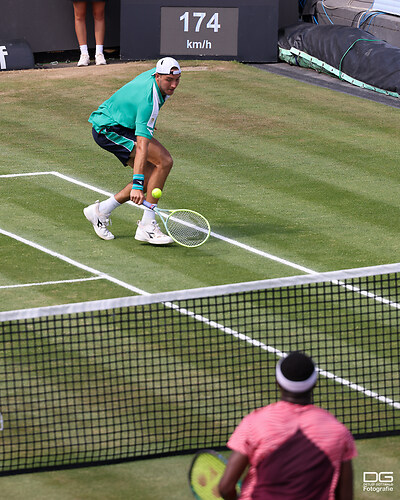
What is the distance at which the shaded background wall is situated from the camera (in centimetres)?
2311

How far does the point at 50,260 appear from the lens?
1241 cm

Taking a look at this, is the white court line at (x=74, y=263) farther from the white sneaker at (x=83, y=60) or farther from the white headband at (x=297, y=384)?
the white sneaker at (x=83, y=60)

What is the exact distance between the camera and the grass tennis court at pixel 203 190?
11.5 metres

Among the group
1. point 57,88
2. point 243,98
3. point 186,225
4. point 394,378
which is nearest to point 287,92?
point 243,98

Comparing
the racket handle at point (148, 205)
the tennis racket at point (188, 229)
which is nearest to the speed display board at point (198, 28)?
the tennis racket at point (188, 229)

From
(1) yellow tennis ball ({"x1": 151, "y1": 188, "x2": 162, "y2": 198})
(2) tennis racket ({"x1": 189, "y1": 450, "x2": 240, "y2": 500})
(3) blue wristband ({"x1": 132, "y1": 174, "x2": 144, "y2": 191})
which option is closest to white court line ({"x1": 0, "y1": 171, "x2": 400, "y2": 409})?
(3) blue wristband ({"x1": 132, "y1": 174, "x2": 144, "y2": 191})

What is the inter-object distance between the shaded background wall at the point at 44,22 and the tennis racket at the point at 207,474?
18.5 m

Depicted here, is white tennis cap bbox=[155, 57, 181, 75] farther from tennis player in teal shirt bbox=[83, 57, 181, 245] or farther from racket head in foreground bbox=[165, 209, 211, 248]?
racket head in foreground bbox=[165, 209, 211, 248]

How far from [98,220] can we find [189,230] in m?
1.15

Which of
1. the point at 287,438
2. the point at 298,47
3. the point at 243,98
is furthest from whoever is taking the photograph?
the point at 298,47

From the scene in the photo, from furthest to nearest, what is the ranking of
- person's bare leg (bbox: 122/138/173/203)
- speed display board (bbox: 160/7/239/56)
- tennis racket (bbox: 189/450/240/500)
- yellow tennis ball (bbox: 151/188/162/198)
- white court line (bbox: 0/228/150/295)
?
speed display board (bbox: 160/7/239/56) → person's bare leg (bbox: 122/138/173/203) → yellow tennis ball (bbox: 151/188/162/198) → white court line (bbox: 0/228/150/295) → tennis racket (bbox: 189/450/240/500)

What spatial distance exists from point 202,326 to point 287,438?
4.72 m

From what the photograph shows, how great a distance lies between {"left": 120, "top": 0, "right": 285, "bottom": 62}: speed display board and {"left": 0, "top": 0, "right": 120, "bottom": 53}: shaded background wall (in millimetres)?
1405

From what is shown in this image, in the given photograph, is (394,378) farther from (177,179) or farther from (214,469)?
(177,179)
